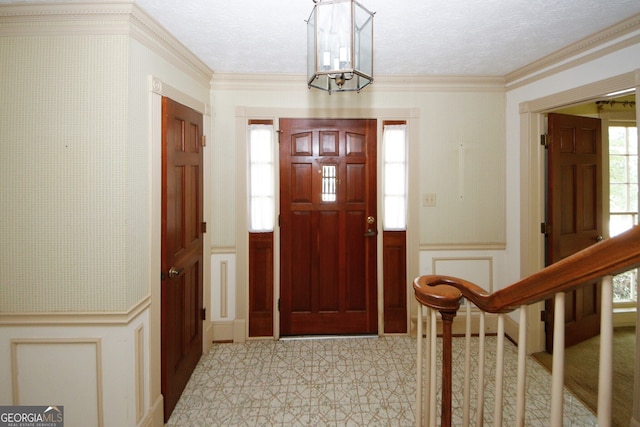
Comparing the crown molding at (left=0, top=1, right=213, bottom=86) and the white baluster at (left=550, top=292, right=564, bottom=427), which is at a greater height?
the crown molding at (left=0, top=1, right=213, bottom=86)

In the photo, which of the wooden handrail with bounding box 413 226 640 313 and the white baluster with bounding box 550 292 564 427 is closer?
the wooden handrail with bounding box 413 226 640 313

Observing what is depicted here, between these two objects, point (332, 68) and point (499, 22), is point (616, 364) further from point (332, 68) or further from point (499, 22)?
point (332, 68)

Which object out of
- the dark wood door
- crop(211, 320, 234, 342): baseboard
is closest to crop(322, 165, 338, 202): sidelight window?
crop(211, 320, 234, 342): baseboard

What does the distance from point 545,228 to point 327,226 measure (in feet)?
6.13

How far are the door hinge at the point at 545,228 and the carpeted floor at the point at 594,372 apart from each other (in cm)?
103

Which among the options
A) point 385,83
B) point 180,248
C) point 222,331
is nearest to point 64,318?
point 180,248

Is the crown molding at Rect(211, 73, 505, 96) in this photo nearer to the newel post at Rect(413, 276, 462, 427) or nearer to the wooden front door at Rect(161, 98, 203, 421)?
the wooden front door at Rect(161, 98, 203, 421)

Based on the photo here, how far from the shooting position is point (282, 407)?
87.0 inches

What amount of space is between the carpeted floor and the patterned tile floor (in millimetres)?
125

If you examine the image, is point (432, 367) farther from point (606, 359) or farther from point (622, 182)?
point (622, 182)

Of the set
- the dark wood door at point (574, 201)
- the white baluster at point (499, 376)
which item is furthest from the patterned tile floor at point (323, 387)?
the white baluster at point (499, 376)

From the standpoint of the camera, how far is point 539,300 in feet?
2.67

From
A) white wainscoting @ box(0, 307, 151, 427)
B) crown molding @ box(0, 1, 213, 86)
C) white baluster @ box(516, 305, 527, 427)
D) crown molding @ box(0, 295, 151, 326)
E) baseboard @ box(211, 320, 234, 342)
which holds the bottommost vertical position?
baseboard @ box(211, 320, 234, 342)

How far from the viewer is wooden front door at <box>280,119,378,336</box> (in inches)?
120
